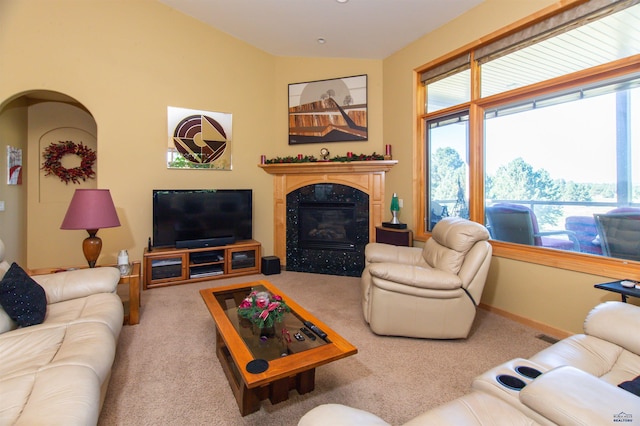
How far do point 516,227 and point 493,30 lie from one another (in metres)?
2.07

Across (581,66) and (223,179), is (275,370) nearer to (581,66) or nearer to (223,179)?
(581,66)

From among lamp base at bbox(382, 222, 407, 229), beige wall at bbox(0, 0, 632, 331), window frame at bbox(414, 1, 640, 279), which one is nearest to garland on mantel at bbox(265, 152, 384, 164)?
beige wall at bbox(0, 0, 632, 331)

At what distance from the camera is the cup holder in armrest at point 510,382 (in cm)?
127

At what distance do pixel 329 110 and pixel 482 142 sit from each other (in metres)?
2.39

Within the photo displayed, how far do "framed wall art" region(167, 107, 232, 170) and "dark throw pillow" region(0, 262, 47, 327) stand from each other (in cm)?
261

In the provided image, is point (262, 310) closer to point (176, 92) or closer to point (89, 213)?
point (89, 213)

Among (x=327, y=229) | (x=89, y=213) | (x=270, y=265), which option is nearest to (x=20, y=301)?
(x=89, y=213)

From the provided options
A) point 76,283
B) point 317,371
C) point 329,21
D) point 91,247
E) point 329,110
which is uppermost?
point 329,21

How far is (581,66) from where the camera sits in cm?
262

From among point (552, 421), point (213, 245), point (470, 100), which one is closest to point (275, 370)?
point (552, 421)

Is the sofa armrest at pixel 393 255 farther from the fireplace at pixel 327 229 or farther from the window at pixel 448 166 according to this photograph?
the fireplace at pixel 327 229

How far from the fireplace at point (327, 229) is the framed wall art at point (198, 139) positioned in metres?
1.28

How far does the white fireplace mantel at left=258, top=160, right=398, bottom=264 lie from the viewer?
460 cm

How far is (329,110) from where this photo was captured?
4.93m
